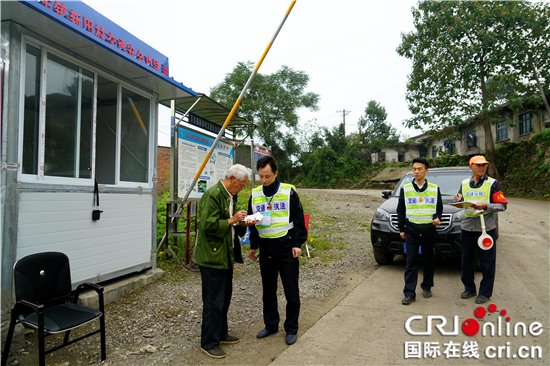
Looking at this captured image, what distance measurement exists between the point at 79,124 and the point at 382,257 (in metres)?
5.39

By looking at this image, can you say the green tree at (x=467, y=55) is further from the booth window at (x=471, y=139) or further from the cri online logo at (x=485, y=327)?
the cri online logo at (x=485, y=327)

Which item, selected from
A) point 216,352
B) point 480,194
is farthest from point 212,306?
point 480,194

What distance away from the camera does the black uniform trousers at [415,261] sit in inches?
183

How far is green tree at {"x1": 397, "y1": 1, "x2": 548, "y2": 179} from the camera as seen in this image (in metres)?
18.7

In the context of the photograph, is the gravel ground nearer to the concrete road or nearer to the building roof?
the concrete road

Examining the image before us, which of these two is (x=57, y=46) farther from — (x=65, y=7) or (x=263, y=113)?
(x=263, y=113)

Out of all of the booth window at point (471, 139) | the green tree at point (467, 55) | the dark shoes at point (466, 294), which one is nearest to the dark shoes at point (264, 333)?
the dark shoes at point (466, 294)

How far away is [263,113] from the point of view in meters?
32.3

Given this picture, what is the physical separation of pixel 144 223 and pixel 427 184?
165 inches

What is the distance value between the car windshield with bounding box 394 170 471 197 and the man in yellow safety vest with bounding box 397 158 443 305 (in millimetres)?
2028

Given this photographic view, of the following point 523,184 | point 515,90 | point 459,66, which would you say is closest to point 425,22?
point 459,66

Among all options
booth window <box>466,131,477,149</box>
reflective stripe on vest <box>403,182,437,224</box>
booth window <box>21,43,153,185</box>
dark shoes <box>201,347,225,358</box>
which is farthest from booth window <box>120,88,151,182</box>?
booth window <box>466,131,477,149</box>

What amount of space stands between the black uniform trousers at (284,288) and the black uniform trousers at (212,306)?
513 mm

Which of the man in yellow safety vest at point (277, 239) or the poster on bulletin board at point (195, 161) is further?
the poster on bulletin board at point (195, 161)
